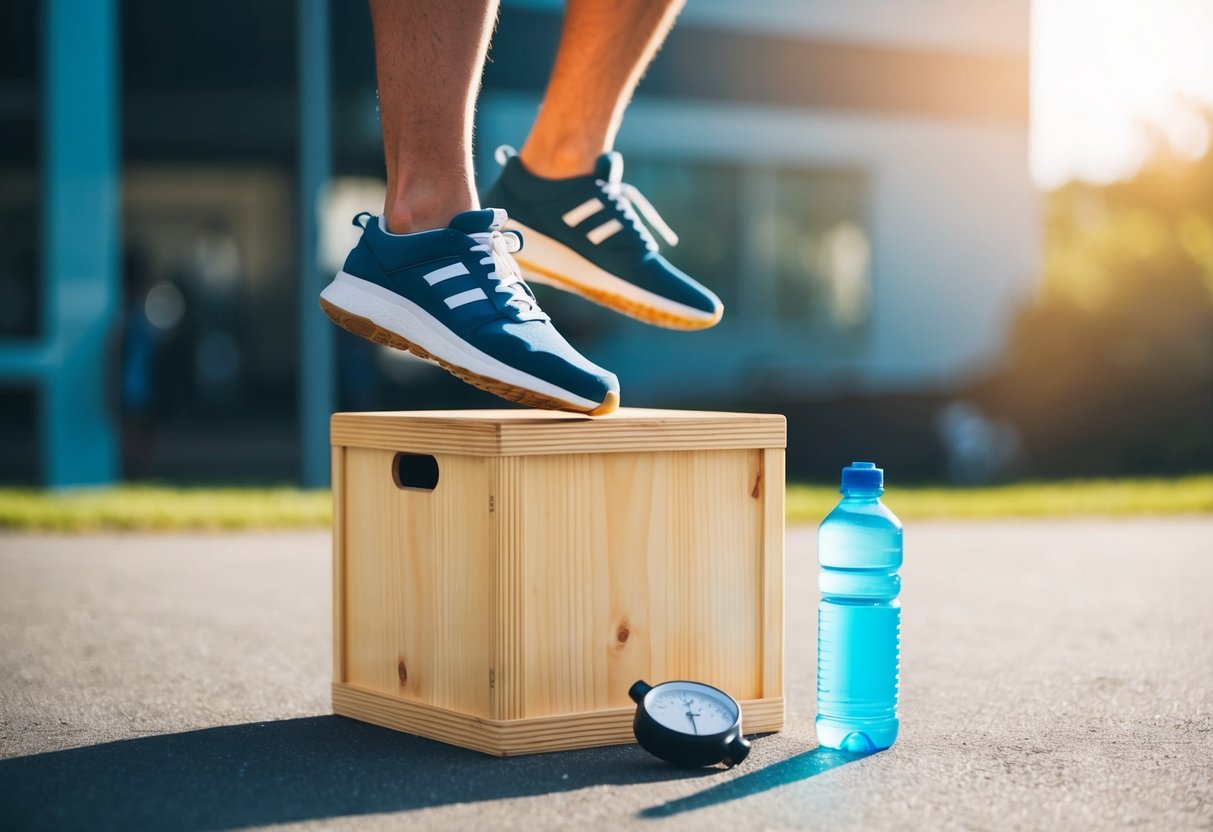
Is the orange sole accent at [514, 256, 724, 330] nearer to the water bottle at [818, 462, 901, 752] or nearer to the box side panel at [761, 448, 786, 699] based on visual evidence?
the box side panel at [761, 448, 786, 699]

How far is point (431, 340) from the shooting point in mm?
2768

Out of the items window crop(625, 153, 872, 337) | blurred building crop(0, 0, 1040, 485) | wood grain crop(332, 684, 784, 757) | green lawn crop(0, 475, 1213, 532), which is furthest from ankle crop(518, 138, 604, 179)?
window crop(625, 153, 872, 337)

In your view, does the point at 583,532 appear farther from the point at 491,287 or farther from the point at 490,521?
the point at 491,287

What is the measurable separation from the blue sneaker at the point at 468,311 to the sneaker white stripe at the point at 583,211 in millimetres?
350

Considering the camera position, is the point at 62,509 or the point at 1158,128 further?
the point at 1158,128

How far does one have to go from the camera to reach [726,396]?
1334 centimetres

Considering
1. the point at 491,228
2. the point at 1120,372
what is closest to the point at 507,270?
the point at 491,228

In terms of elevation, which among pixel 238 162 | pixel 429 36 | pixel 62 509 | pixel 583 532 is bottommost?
pixel 62 509

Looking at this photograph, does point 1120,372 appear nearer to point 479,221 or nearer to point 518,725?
point 479,221

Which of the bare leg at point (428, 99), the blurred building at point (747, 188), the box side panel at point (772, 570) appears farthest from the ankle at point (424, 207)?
the blurred building at point (747, 188)

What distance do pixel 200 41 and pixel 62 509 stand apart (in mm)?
7481

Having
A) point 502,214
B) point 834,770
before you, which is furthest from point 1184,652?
point 502,214

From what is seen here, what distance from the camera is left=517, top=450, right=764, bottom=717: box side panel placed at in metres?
2.59

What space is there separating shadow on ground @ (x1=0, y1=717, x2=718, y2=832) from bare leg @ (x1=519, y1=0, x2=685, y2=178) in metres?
1.40
